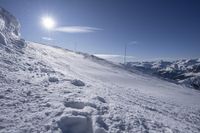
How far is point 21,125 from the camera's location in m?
7.06

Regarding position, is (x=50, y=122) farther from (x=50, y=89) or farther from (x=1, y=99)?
(x=50, y=89)

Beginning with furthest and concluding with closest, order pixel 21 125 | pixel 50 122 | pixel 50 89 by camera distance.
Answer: pixel 50 89 < pixel 50 122 < pixel 21 125

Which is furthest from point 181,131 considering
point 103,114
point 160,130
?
point 103,114

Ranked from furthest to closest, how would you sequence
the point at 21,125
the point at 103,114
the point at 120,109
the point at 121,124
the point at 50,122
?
the point at 120,109 → the point at 103,114 → the point at 121,124 → the point at 50,122 → the point at 21,125

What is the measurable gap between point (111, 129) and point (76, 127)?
134 centimetres

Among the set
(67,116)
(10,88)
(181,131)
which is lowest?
(181,131)

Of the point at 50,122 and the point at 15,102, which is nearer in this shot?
the point at 50,122

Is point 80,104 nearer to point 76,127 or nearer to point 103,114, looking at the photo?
point 103,114

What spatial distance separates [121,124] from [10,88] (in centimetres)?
543

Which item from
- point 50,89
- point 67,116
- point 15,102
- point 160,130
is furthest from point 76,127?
point 50,89

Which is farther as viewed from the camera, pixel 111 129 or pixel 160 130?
pixel 160 130

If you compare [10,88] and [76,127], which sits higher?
[10,88]

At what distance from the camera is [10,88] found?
9914 millimetres

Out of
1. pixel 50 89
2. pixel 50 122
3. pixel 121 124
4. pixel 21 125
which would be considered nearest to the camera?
pixel 21 125
